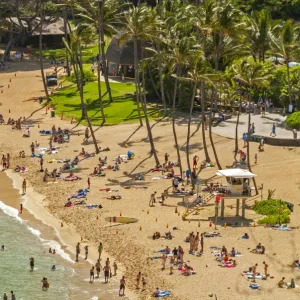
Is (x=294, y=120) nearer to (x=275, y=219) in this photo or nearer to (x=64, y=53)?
(x=275, y=219)

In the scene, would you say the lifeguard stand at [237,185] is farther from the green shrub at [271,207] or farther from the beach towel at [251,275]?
the beach towel at [251,275]

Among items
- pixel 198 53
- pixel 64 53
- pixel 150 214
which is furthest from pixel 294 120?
pixel 64 53

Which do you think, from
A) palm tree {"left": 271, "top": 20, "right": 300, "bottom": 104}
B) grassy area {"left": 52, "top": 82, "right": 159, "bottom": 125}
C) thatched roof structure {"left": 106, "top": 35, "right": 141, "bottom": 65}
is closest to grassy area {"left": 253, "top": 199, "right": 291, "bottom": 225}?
palm tree {"left": 271, "top": 20, "right": 300, "bottom": 104}

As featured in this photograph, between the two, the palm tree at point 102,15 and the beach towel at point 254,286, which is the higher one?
the palm tree at point 102,15

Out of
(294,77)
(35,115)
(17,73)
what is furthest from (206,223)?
(17,73)

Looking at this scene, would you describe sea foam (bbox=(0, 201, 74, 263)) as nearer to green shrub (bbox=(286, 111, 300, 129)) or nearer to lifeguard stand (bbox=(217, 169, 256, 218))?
lifeguard stand (bbox=(217, 169, 256, 218))

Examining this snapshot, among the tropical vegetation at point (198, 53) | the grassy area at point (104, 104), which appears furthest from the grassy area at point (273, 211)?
the grassy area at point (104, 104)
